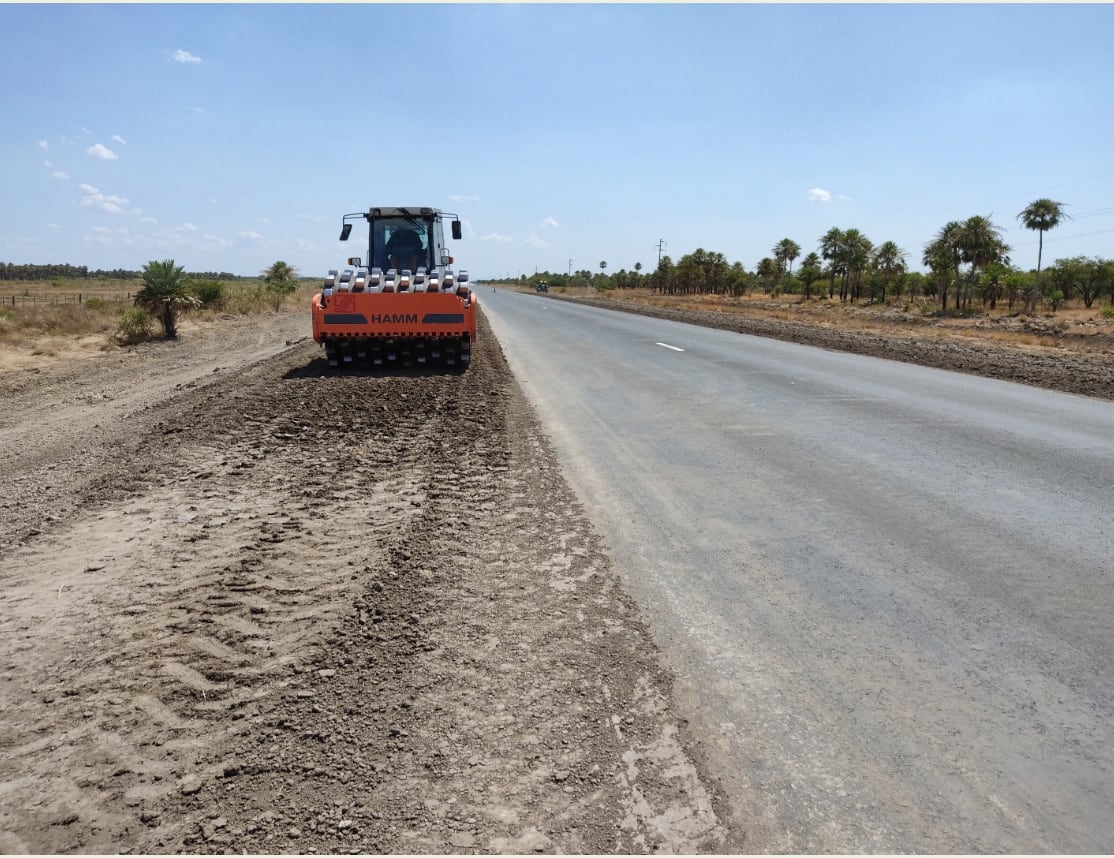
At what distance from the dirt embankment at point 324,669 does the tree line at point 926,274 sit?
224 ft

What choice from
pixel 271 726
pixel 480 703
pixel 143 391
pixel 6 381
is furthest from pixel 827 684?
pixel 6 381

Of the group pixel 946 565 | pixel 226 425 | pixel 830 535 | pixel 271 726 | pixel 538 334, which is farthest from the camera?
pixel 538 334

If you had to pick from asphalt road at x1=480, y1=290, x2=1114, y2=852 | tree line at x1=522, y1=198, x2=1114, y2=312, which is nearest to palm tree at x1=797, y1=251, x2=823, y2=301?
tree line at x1=522, y1=198, x2=1114, y2=312

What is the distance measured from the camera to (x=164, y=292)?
2172 centimetres

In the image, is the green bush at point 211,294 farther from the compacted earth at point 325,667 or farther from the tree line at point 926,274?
the tree line at point 926,274

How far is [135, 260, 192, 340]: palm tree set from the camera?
70.5 ft

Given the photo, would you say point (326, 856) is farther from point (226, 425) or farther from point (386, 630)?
point (226, 425)

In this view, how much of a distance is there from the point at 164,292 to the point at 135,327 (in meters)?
1.50

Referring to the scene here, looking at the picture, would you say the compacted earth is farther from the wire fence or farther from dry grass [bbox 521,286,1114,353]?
the wire fence

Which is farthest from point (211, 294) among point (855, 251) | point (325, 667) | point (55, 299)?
point (855, 251)

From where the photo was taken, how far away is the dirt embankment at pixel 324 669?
7.85 feet

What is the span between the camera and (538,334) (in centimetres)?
2355

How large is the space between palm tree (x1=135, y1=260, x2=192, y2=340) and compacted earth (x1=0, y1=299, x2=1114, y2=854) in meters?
16.4

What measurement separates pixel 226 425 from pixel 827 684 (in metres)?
7.41
